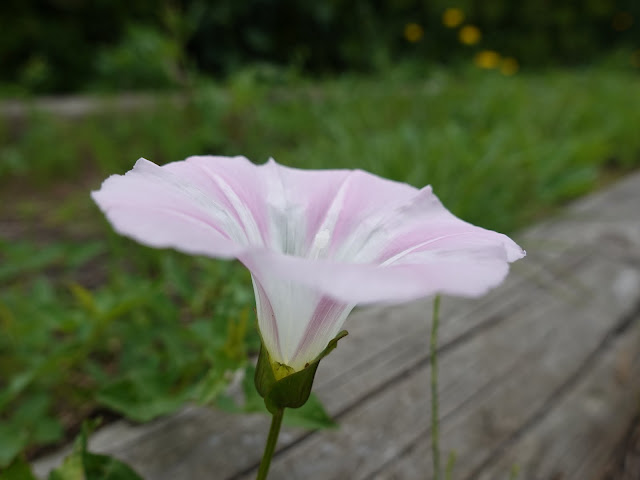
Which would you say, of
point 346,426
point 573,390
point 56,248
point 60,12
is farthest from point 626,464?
point 60,12

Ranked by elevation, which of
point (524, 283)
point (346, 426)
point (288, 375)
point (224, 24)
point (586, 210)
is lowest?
point (224, 24)

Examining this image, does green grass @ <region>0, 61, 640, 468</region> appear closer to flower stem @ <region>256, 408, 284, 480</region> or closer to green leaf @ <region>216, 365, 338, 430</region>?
green leaf @ <region>216, 365, 338, 430</region>

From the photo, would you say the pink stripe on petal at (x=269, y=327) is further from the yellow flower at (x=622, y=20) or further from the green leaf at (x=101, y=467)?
the yellow flower at (x=622, y=20)

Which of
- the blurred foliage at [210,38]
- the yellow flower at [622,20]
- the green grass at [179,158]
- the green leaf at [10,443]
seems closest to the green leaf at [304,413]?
the green grass at [179,158]

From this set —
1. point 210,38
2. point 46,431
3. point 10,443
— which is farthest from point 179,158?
point 210,38

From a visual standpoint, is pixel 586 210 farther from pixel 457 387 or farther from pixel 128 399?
pixel 128 399

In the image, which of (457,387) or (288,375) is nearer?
(288,375)
